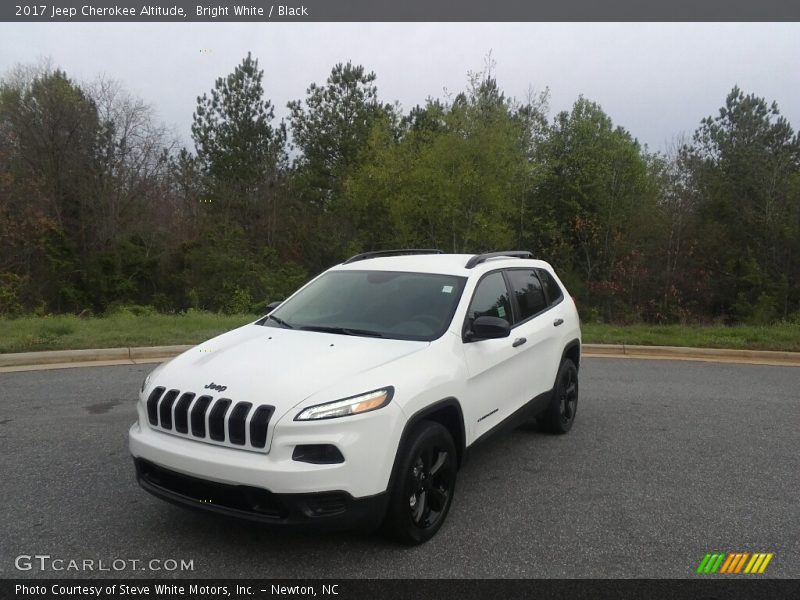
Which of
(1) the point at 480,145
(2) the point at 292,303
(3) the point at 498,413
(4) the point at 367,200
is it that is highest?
(1) the point at 480,145

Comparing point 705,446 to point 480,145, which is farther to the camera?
point 480,145

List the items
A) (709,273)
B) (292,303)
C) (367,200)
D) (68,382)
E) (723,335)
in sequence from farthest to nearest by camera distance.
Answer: (367,200) < (709,273) < (723,335) < (68,382) < (292,303)

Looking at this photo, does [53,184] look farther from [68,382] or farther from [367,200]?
[68,382]

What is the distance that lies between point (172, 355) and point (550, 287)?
248 inches

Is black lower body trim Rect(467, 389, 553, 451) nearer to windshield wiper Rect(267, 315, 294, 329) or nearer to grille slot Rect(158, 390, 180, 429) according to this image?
windshield wiper Rect(267, 315, 294, 329)

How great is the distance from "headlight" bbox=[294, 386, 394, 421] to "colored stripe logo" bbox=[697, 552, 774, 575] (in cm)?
195

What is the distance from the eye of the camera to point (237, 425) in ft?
10.2

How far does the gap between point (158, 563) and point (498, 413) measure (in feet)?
7.90

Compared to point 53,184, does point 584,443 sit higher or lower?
lower

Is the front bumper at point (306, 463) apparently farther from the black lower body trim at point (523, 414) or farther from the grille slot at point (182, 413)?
the black lower body trim at point (523, 414)

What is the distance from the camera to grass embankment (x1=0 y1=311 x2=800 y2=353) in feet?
31.8

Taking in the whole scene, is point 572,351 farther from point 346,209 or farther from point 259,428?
point 346,209

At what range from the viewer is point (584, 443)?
5660mm

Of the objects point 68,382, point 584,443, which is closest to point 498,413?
point 584,443
